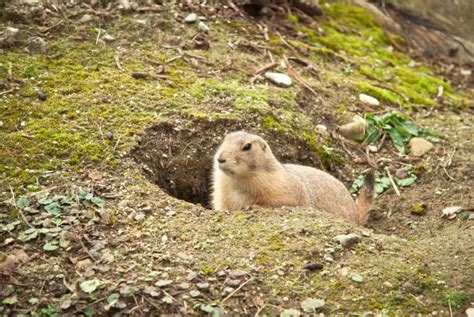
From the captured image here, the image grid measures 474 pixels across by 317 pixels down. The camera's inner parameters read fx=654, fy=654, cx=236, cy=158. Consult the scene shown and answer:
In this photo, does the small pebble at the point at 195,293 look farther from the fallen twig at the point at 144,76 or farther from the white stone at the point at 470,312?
the fallen twig at the point at 144,76

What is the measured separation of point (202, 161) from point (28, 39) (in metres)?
2.43

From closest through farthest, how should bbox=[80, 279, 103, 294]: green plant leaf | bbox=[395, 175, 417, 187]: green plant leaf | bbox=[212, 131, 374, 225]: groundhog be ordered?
1. bbox=[80, 279, 103, 294]: green plant leaf
2. bbox=[212, 131, 374, 225]: groundhog
3. bbox=[395, 175, 417, 187]: green plant leaf

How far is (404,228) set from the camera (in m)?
6.88

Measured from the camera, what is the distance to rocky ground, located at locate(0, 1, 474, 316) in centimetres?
464

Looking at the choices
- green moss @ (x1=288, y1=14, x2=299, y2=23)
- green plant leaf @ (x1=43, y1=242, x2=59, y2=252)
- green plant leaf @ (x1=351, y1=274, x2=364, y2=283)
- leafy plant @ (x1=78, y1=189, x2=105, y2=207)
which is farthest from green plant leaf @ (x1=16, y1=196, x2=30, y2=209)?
green moss @ (x1=288, y1=14, x2=299, y2=23)

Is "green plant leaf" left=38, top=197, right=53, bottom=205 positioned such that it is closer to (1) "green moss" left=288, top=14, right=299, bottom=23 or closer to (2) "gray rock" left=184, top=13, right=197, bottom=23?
(2) "gray rock" left=184, top=13, right=197, bottom=23

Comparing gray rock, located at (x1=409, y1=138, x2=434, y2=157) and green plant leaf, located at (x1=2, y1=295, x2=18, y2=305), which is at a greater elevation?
green plant leaf, located at (x1=2, y1=295, x2=18, y2=305)

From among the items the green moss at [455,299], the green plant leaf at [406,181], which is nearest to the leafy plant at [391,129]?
the green plant leaf at [406,181]

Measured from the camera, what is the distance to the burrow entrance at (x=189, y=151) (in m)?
6.60

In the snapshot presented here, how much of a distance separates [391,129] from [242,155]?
9.15 ft

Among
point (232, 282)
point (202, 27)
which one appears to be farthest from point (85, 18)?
point (232, 282)

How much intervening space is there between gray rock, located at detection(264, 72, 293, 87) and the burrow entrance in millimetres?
978

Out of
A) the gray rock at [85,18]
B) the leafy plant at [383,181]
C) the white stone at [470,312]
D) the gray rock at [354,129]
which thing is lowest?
the leafy plant at [383,181]

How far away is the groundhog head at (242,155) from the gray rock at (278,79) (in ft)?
6.22
